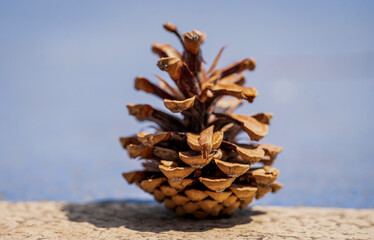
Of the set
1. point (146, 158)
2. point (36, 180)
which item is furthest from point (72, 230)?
point (36, 180)

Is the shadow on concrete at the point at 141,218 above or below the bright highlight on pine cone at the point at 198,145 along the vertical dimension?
below

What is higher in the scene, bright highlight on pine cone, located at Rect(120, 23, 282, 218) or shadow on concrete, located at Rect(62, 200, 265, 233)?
bright highlight on pine cone, located at Rect(120, 23, 282, 218)

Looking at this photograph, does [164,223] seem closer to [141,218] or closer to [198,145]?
[141,218]

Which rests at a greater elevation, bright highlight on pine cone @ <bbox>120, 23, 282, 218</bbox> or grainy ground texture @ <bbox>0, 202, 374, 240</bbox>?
bright highlight on pine cone @ <bbox>120, 23, 282, 218</bbox>

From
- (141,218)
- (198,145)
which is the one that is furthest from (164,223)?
(198,145)

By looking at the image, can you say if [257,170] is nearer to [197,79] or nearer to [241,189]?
[241,189]
